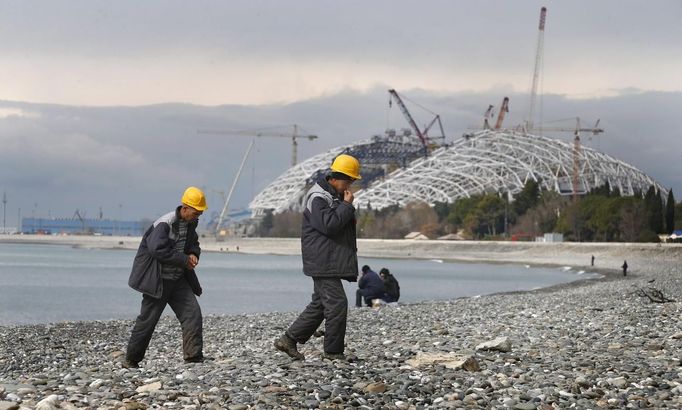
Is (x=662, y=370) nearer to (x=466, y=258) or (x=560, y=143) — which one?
(x=466, y=258)

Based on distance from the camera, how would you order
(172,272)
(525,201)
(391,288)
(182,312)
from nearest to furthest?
(172,272)
(182,312)
(391,288)
(525,201)

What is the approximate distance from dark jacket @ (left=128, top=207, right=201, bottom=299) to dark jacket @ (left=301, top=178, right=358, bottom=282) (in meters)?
1.06

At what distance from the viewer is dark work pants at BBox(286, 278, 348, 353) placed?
7.79 meters

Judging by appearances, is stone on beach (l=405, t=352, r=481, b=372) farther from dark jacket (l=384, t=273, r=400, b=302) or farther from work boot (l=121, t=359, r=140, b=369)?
dark jacket (l=384, t=273, r=400, b=302)

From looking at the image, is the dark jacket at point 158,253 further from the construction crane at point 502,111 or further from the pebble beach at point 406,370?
the construction crane at point 502,111

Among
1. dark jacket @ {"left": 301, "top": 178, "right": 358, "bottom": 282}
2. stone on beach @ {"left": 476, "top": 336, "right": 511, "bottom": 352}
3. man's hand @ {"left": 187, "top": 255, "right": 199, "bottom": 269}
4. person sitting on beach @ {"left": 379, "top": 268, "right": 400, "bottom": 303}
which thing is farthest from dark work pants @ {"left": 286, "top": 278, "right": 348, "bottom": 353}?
person sitting on beach @ {"left": 379, "top": 268, "right": 400, "bottom": 303}

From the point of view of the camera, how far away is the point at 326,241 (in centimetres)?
770

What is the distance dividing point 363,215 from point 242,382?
431 feet

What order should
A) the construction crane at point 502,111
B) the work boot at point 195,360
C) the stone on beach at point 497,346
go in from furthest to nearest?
the construction crane at point 502,111 → the stone on beach at point 497,346 → the work boot at point 195,360

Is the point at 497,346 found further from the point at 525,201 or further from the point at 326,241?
the point at 525,201

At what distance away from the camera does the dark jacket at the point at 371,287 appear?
20.4 metres

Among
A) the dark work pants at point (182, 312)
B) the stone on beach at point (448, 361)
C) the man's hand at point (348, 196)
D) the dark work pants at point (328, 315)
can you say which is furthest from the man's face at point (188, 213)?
the stone on beach at point (448, 361)

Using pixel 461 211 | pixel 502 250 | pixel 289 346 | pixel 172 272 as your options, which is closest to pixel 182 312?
pixel 172 272

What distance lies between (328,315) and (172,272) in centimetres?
130
